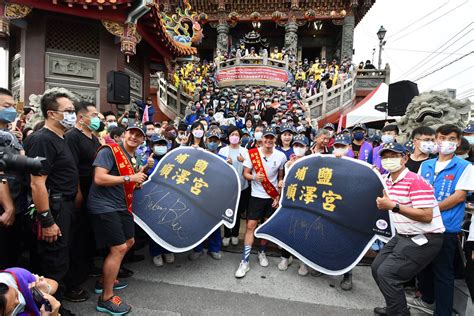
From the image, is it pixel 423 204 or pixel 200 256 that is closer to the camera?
pixel 423 204

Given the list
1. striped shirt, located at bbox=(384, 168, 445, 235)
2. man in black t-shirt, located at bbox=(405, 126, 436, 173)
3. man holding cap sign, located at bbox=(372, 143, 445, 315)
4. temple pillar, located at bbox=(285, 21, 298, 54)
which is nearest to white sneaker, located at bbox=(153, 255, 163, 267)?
man holding cap sign, located at bbox=(372, 143, 445, 315)

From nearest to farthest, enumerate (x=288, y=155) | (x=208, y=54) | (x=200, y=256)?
1. (x=200, y=256)
2. (x=288, y=155)
3. (x=208, y=54)

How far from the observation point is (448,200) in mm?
2771

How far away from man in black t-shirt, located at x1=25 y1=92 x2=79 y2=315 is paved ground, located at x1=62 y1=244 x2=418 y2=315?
0.66 m

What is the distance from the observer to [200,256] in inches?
167

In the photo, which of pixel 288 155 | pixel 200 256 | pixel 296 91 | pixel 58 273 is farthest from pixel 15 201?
pixel 296 91

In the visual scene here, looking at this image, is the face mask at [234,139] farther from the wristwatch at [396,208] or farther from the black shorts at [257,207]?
the wristwatch at [396,208]

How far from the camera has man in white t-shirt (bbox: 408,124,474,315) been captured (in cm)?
274

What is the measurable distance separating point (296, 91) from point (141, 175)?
1563cm

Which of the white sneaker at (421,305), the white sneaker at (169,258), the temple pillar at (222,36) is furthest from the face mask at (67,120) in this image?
the temple pillar at (222,36)

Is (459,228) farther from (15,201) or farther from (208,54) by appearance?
(208,54)

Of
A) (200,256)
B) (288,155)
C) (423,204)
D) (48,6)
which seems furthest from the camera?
(48,6)

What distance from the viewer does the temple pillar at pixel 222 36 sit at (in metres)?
23.6

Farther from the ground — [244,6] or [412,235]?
[244,6]
